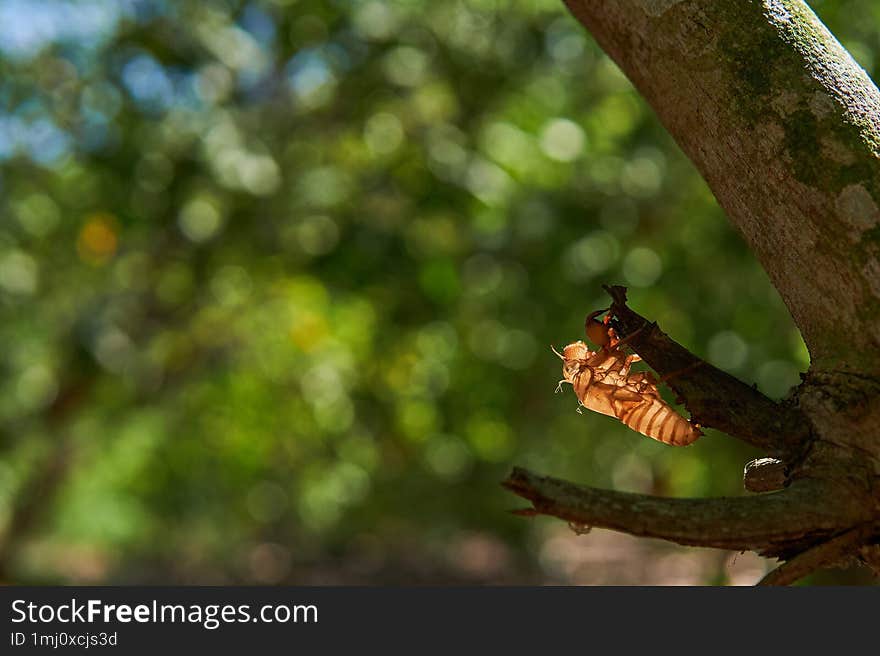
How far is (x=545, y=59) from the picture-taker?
18.6 ft

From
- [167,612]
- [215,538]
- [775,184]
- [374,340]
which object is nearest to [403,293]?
[374,340]

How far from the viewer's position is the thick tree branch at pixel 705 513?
48.1 inches

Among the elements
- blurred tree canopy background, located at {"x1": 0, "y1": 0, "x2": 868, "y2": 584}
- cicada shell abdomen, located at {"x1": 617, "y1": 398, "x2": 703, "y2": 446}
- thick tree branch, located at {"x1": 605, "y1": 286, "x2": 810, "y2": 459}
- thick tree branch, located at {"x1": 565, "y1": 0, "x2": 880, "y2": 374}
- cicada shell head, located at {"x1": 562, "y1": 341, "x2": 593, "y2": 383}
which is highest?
thick tree branch, located at {"x1": 565, "y1": 0, "x2": 880, "y2": 374}

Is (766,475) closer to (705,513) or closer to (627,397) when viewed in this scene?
(705,513)

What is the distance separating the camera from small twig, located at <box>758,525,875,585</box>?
1286mm

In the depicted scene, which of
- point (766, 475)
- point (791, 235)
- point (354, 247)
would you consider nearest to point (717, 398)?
point (766, 475)

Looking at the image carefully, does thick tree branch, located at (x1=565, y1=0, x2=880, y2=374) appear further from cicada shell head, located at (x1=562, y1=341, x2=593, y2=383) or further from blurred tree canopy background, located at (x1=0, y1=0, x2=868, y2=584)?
blurred tree canopy background, located at (x1=0, y1=0, x2=868, y2=584)

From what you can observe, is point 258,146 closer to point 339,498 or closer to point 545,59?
point 545,59

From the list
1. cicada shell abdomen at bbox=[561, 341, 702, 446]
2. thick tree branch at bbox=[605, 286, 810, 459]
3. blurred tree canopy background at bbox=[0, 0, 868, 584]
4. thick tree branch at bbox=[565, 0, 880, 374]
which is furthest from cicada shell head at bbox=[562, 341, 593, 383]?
blurred tree canopy background at bbox=[0, 0, 868, 584]

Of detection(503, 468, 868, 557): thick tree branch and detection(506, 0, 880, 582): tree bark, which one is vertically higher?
detection(506, 0, 880, 582): tree bark

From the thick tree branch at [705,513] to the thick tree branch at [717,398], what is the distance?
96mm

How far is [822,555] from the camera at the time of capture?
4.24ft

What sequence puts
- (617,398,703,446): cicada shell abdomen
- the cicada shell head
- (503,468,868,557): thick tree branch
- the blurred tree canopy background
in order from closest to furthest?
(503,468,868,557): thick tree branch → (617,398,703,446): cicada shell abdomen → the cicada shell head → the blurred tree canopy background

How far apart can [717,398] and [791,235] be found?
9.8 inches
